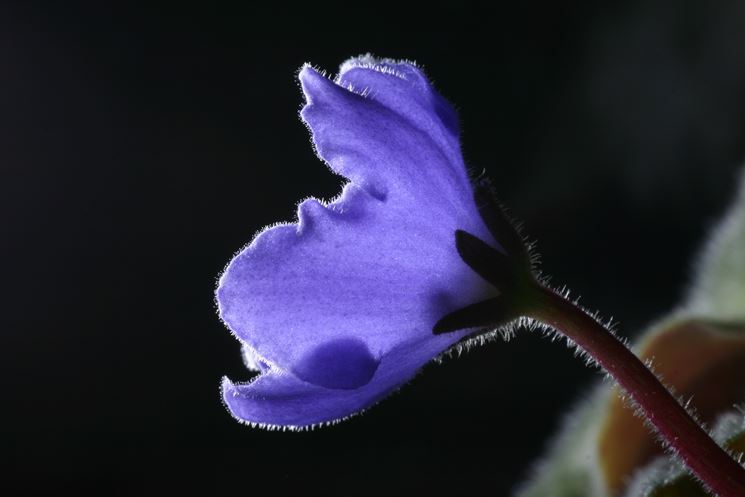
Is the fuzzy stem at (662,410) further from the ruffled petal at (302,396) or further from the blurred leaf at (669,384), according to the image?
the blurred leaf at (669,384)

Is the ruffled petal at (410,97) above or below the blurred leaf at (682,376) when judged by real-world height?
above

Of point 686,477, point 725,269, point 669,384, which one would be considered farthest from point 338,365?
point 725,269

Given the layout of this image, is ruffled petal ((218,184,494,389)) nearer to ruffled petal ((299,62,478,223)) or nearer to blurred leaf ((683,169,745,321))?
ruffled petal ((299,62,478,223))

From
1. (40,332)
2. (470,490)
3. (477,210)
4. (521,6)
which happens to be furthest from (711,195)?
(477,210)

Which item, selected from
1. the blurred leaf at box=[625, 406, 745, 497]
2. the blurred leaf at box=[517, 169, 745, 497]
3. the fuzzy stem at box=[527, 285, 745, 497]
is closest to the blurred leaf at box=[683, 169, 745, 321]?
the blurred leaf at box=[517, 169, 745, 497]

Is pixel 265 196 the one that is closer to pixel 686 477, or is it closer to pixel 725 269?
pixel 725 269

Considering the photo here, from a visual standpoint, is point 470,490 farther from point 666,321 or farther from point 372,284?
point 372,284

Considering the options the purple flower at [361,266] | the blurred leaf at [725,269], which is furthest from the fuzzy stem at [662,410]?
the blurred leaf at [725,269]
